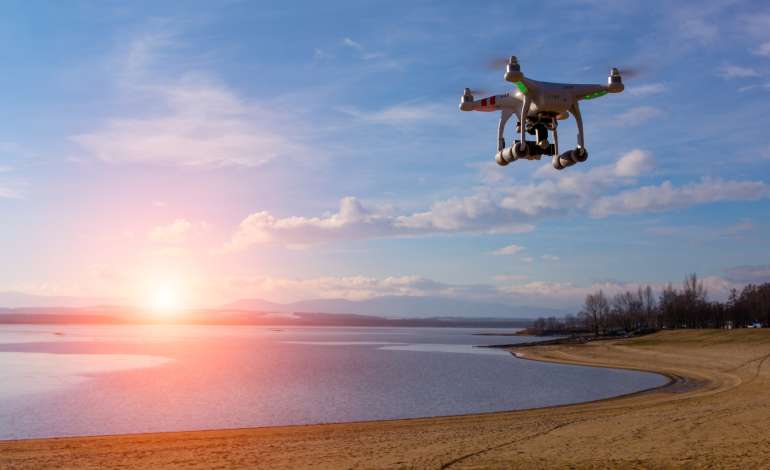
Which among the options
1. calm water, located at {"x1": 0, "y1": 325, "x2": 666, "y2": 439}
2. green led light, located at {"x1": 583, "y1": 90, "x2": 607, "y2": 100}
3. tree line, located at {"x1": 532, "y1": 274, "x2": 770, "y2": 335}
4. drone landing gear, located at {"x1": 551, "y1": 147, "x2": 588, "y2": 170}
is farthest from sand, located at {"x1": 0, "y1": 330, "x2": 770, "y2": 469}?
tree line, located at {"x1": 532, "y1": 274, "x2": 770, "y2": 335}

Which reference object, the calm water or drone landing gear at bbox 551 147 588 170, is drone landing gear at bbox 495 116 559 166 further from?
the calm water

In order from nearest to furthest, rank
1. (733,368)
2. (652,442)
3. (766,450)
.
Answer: (766,450) → (652,442) → (733,368)

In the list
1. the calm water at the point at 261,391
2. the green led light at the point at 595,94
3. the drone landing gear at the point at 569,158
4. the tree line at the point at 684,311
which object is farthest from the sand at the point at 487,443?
the tree line at the point at 684,311

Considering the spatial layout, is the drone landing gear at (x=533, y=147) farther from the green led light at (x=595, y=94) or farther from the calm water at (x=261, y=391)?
the calm water at (x=261, y=391)

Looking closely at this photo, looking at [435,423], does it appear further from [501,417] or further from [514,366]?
[514,366]


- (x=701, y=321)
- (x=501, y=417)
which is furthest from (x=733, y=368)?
(x=701, y=321)
